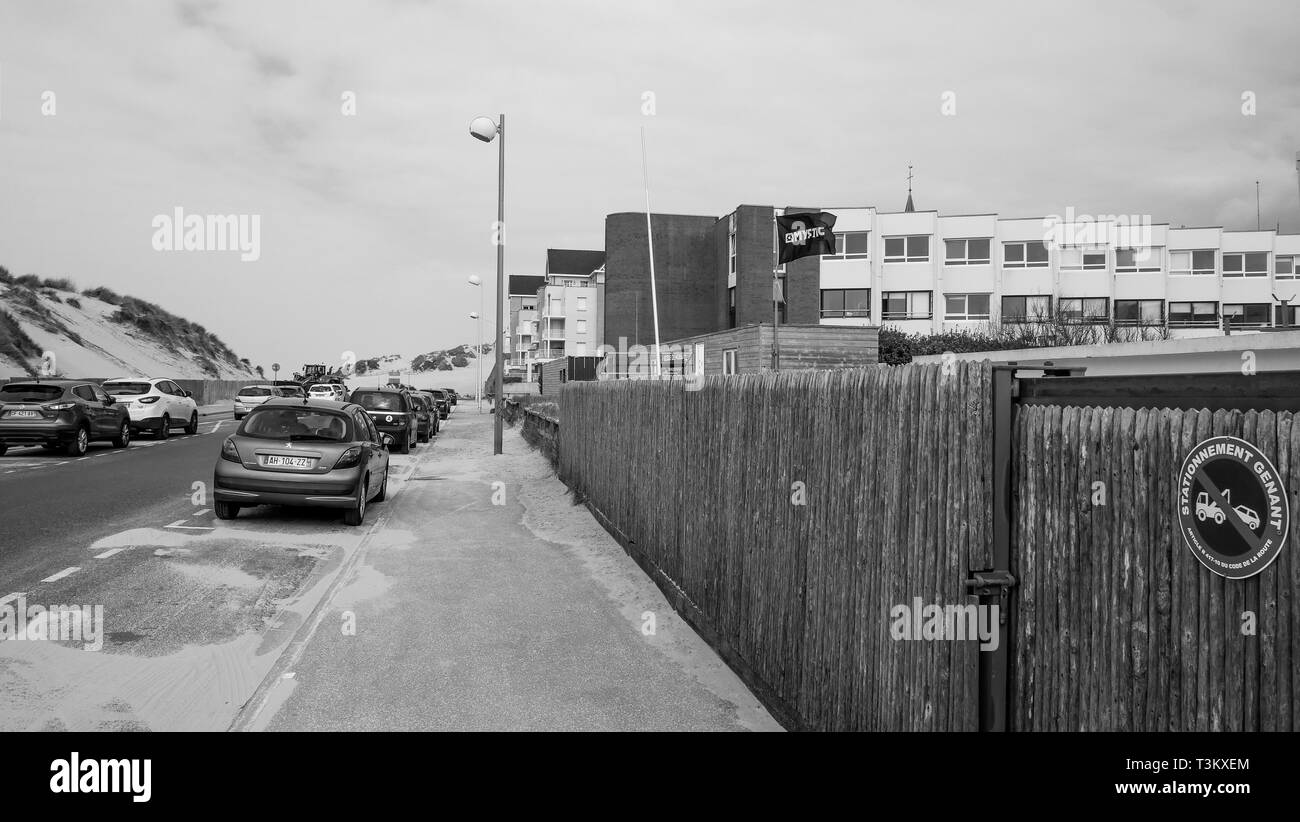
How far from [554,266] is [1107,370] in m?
103

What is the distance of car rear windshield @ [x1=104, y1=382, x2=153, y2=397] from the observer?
84.9ft

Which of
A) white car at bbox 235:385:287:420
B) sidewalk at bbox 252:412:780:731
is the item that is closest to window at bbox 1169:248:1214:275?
white car at bbox 235:385:287:420

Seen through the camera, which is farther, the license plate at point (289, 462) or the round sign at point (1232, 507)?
the license plate at point (289, 462)

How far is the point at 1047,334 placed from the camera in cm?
4262

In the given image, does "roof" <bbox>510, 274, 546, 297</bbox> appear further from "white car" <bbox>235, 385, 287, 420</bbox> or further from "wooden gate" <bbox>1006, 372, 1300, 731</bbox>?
"wooden gate" <bbox>1006, 372, 1300, 731</bbox>

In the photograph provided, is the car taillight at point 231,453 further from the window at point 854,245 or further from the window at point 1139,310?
the window at point 1139,310

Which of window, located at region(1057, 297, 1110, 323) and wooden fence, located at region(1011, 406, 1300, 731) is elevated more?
window, located at region(1057, 297, 1110, 323)

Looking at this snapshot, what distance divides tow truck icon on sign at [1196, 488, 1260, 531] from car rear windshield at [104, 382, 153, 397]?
28.1 meters

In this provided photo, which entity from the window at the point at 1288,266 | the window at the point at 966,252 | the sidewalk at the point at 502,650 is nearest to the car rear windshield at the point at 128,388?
the sidewalk at the point at 502,650

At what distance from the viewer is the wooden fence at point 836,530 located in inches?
146

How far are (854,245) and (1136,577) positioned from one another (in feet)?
174

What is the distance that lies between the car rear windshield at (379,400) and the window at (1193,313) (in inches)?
1896
